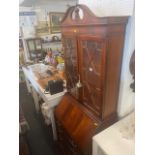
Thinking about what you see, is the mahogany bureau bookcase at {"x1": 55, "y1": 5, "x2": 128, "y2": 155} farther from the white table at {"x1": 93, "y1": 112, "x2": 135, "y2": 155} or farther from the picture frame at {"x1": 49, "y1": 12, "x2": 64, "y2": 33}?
the picture frame at {"x1": 49, "y1": 12, "x2": 64, "y2": 33}

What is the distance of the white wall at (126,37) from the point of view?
0.94 meters

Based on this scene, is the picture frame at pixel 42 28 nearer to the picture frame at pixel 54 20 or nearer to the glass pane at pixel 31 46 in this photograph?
the picture frame at pixel 54 20

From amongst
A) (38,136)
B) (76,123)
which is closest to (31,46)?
(38,136)

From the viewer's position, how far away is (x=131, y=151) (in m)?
0.96

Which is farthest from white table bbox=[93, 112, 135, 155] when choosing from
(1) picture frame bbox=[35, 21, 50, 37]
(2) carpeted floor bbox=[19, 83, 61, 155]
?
(1) picture frame bbox=[35, 21, 50, 37]

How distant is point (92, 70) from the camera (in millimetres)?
1075

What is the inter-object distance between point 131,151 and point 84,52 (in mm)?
798

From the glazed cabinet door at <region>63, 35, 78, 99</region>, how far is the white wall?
349mm

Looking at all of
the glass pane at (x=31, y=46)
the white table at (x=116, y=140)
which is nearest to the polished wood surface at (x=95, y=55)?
the white table at (x=116, y=140)

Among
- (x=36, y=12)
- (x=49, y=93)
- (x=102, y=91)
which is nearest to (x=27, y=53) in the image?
(x=36, y=12)

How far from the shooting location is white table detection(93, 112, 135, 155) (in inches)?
38.2

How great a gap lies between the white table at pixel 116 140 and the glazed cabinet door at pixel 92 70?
0.17m

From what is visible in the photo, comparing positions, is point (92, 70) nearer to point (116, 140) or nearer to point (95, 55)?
→ point (95, 55)
